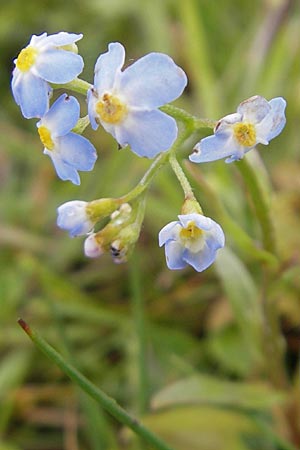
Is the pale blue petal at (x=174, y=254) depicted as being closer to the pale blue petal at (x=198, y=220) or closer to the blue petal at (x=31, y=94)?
the pale blue petal at (x=198, y=220)

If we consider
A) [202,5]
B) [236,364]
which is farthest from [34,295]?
[202,5]

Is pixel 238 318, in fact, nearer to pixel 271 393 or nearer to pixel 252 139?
pixel 271 393

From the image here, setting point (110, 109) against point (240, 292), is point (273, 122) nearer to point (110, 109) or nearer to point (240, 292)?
point (110, 109)

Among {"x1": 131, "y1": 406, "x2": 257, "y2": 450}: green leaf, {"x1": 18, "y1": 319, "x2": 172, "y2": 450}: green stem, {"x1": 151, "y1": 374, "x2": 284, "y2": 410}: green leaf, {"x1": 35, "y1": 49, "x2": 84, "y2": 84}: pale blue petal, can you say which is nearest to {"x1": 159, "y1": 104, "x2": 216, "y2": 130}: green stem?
{"x1": 35, "y1": 49, "x2": 84, "y2": 84}: pale blue petal

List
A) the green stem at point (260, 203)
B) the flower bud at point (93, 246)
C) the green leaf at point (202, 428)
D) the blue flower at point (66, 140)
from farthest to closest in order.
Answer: the green leaf at point (202, 428) → the green stem at point (260, 203) → the flower bud at point (93, 246) → the blue flower at point (66, 140)

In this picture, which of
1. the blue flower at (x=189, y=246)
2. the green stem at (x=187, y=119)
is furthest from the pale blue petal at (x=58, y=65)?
the blue flower at (x=189, y=246)

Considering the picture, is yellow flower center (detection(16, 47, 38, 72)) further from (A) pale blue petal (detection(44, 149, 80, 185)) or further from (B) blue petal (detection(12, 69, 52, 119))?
(A) pale blue petal (detection(44, 149, 80, 185))

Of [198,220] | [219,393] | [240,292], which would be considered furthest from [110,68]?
[219,393]
